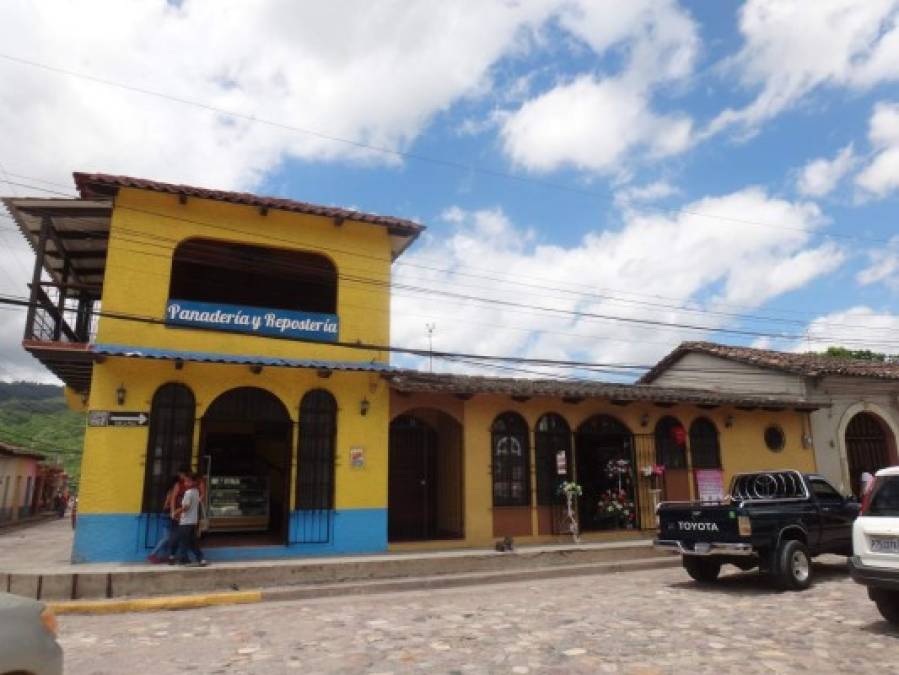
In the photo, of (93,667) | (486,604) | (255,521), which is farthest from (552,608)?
(255,521)

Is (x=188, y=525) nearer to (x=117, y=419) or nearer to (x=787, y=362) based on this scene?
(x=117, y=419)

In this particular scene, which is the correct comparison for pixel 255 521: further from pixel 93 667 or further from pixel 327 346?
pixel 93 667

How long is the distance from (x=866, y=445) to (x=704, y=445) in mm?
5979

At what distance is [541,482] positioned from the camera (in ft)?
50.6

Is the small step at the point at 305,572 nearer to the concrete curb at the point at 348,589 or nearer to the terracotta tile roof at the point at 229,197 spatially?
the concrete curb at the point at 348,589

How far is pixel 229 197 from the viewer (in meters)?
12.9

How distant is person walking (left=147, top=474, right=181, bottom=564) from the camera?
1096cm

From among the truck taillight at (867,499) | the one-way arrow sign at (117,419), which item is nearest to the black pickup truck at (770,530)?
the truck taillight at (867,499)

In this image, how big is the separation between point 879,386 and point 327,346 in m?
16.6

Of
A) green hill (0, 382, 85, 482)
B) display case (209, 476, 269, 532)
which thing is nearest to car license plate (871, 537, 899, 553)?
display case (209, 476, 269, 532)

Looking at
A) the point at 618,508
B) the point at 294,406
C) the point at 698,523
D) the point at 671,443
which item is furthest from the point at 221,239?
the point at 671,443

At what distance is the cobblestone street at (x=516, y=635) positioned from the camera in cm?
618

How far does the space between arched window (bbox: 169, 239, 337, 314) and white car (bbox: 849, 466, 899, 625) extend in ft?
34.4

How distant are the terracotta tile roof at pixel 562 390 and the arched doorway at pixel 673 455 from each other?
0.83 metres
